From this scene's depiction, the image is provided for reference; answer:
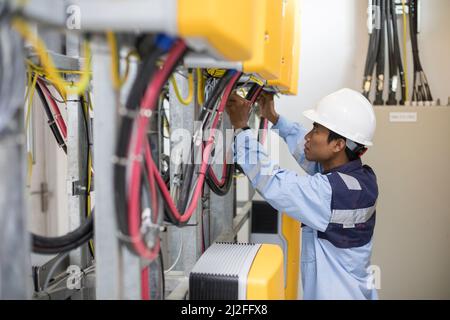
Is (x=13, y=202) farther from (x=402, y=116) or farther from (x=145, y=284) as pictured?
(x=402, y=116)

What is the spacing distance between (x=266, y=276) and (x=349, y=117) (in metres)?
0.72

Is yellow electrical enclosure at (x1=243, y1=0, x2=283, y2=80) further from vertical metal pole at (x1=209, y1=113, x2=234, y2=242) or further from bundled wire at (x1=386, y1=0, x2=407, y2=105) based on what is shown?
bundled wire at (x1=386, y1=0, x2=407, y2=105)

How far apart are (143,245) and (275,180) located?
0.71 metres

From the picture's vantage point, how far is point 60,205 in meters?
2.64

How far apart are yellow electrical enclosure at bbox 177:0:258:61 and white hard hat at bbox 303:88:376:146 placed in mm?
839

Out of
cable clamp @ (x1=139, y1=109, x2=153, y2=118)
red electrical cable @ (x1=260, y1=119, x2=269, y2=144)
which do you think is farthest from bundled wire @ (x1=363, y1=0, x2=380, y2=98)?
cable clamp @ (x1=139, y1=109, x2=153, y2=118)

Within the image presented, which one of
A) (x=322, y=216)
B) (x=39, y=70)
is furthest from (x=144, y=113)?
(x=322, y=216)

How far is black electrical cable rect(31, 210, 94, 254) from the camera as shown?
77 cm

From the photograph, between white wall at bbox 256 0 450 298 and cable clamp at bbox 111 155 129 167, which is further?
white wall at bbox 256 0 450 298

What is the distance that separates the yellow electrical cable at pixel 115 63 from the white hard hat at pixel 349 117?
0.93 meters

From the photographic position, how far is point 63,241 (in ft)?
2.63

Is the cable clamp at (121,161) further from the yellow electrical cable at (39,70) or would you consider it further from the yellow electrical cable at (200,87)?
the yellow electrical cable at (200,87)
